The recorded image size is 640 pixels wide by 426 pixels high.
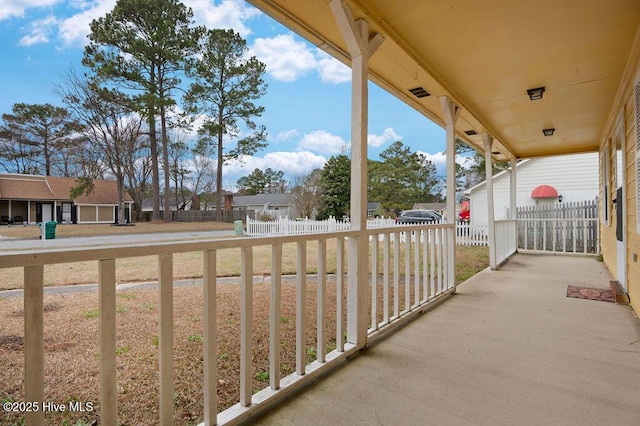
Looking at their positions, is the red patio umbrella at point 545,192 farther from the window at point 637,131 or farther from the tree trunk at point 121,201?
the tree trunk at point 121,201

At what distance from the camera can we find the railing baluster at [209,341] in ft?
4.20

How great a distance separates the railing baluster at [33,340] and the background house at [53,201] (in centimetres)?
134

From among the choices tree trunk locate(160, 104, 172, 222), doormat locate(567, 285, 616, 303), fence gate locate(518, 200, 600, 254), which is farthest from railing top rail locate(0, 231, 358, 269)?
fence gate locate(518, 200, 600, 254)

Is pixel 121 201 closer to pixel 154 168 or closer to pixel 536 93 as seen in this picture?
pixel 154 168

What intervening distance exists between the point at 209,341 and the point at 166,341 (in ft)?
0.58

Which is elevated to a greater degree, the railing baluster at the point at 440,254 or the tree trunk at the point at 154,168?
the tree trunk at the point at 154,168

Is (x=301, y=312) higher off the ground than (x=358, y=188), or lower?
lower

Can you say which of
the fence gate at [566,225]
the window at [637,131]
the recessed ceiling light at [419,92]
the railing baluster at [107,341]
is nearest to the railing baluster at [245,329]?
the railing baluster at [107,341]

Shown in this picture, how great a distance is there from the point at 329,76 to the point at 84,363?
6487 mm

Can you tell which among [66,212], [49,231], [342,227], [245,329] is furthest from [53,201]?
[342,227]

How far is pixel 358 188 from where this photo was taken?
2.14 metres

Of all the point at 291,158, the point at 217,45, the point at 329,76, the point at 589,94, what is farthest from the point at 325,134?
the point at 589,94

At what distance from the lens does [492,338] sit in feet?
7.73

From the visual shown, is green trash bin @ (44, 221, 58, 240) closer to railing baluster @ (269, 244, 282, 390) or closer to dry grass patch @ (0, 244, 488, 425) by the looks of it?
dry grass patch @ (0, 244, 488, 425)
